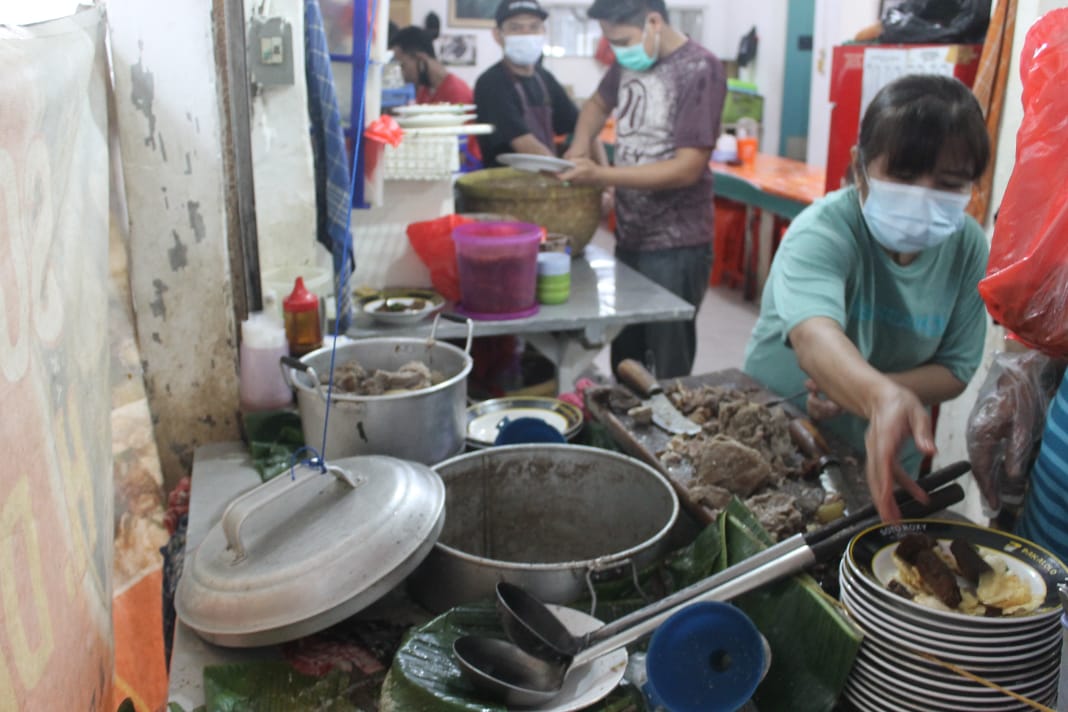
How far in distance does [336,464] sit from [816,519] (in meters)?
0.83

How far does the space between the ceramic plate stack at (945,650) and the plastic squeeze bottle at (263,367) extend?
4.59ft

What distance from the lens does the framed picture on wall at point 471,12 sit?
968 centimetres

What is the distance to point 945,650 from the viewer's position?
3.29 ft

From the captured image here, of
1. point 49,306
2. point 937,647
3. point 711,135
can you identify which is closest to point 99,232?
point 49,306

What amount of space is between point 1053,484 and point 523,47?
3208mm

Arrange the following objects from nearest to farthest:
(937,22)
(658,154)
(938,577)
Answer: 1. (938,577)
2. (937,22)
3. (658,154)

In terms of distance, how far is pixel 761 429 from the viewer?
1.79m

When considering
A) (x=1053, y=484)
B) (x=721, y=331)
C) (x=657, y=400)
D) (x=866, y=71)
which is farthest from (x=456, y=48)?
(x=1053, y=484)

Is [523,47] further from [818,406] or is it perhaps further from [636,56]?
[818,406]

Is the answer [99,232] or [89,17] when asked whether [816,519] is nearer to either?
[99,232]

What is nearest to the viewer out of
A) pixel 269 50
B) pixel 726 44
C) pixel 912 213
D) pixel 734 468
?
pixel 734 468

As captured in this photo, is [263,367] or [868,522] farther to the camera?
[263,367]

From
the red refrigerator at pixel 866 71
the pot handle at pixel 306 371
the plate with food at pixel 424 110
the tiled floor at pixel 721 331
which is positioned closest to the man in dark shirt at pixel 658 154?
the plate with food at pixel 424 110

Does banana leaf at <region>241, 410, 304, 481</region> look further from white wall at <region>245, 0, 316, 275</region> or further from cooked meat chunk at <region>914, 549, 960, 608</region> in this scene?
cooked meat chunk at <region>914, 549, 960, 608</region>
